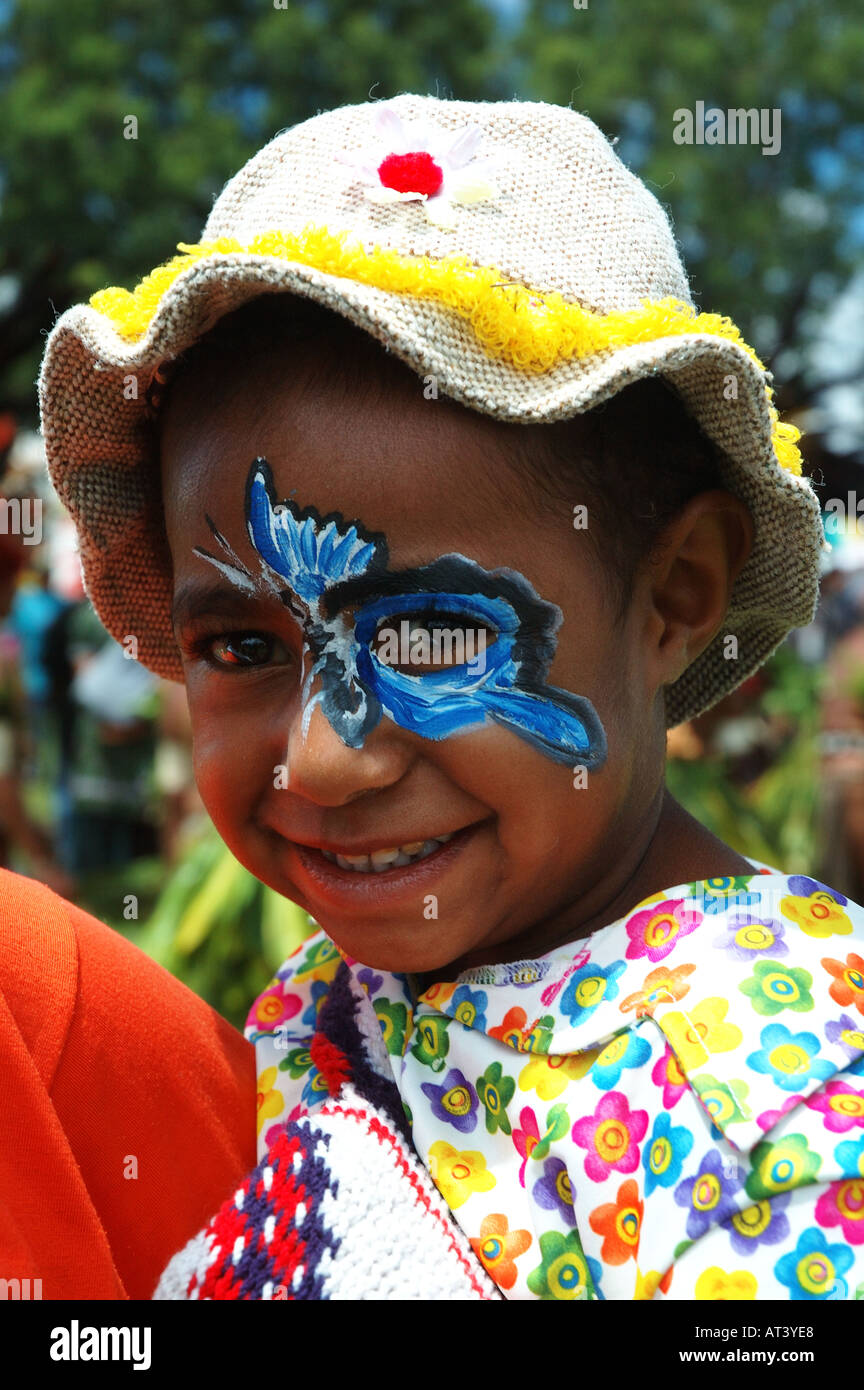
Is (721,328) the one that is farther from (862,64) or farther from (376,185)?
(862,64)

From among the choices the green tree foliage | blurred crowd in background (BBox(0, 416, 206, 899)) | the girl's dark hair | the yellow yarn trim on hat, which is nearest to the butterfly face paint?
the girl's dark hair

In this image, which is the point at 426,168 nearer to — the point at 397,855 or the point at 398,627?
the point at 398,627

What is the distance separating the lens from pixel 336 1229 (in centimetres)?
146

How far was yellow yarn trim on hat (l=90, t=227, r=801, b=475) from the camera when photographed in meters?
1.43

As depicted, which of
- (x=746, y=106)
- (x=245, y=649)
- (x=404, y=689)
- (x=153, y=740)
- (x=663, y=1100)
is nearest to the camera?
(x=663, y=1100)

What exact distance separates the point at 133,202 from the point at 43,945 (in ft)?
49.1

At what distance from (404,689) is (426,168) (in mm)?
610

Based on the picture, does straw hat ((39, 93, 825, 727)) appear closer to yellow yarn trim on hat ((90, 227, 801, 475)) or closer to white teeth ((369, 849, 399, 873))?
yellow yarn trim on hat ((90, 227, 801, 475))

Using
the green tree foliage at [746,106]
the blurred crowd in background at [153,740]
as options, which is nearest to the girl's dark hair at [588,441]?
the blurred crowd in background at [153,740]

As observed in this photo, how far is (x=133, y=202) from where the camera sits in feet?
49.2

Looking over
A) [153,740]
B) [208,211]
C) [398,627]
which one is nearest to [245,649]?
[398,627]

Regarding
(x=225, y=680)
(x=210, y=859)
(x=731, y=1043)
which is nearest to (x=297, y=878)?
(x=225, y=680)

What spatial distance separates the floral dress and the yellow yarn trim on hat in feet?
2.05
